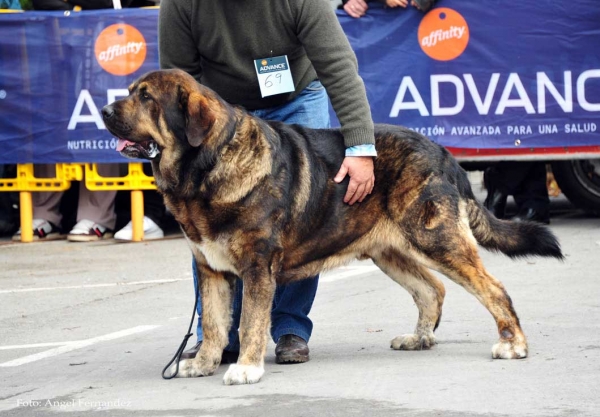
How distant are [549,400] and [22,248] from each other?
699 cm

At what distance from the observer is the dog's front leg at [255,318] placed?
16.1 ft

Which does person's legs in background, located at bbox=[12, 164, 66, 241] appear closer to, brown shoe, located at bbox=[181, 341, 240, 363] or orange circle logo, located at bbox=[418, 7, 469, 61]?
orange circle logo, located at bbox=[418, 7, 469, 61]

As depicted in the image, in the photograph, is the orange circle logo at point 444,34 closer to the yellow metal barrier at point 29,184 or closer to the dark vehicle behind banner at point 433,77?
the dark vehicle behind banner at point 433,77

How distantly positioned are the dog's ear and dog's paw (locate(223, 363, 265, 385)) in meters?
0.98

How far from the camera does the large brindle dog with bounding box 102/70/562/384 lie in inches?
192

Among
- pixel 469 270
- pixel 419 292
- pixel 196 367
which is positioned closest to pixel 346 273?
pixel 419 292

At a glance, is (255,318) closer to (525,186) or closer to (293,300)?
(293,300)

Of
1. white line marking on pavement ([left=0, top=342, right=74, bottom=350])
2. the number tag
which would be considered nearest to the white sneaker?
white line marking on pavement ([left=0, top=342, right=74, bottom=350])

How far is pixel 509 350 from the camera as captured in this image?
516 cm

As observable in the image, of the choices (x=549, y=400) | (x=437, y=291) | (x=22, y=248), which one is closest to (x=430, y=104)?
(x=22, y=248)

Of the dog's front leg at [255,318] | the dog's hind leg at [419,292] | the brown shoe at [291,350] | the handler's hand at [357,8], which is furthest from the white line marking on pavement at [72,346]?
the handler's hand at [357,8]

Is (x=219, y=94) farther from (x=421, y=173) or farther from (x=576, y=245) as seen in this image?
(x=576, y=245)

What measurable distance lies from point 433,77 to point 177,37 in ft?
16.6

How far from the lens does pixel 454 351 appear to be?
5.46 meters
